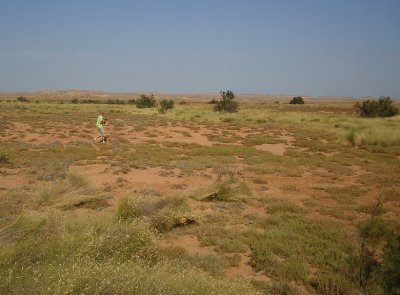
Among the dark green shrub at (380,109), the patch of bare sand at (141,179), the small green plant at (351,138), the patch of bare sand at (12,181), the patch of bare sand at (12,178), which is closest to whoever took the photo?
the patch of bare sand at (12,181)

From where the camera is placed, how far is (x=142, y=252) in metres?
5.37

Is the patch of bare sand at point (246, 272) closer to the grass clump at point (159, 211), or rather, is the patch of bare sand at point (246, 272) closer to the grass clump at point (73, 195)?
the grass clump at point (159, 211)

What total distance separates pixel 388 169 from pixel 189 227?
11.2 meters

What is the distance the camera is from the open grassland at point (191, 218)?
12.7ft

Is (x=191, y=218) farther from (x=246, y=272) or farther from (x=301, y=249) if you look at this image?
(x=301, y=249)

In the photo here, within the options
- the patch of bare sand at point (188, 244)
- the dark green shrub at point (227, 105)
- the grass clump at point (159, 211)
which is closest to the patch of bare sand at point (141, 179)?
the grass clump at point (159, 211)

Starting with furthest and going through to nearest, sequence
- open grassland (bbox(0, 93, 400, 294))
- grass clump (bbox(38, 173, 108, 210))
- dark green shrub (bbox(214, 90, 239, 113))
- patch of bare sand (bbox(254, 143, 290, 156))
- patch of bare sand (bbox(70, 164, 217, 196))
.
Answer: dark green shrub (bbox(214, 90, 239, 113)) < patch of bare sand (bbox(254, 143, 290, 156)) < patch of bare sand (bbox(70, 164, 217, 196)) < grass clump (bbox(38, 173, 108, 210)) < open grassland (bbox(0, 93, 400, 294))

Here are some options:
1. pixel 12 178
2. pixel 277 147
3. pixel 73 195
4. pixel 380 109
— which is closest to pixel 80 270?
pixel 73 195

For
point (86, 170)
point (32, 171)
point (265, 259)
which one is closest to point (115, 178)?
point (86, 170)

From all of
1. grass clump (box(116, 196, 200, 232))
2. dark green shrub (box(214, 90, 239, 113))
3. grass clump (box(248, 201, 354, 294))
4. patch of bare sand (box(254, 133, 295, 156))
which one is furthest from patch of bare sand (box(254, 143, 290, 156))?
dark green shrub (box(214, 90, 239, 113))

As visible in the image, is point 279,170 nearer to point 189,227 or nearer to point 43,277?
point 189,227

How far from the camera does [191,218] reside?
773cm

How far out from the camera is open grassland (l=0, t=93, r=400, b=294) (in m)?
3.87

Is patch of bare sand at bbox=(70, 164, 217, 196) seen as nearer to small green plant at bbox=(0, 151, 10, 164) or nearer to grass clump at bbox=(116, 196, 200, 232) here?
grass clump at bbox=(116, 196, 200, 232)
